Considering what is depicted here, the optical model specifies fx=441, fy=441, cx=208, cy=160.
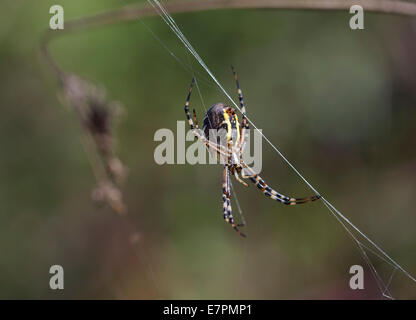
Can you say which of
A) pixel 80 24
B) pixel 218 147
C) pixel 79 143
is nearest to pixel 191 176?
pixel 79 143

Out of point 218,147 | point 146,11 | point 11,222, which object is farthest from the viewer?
point 11,222

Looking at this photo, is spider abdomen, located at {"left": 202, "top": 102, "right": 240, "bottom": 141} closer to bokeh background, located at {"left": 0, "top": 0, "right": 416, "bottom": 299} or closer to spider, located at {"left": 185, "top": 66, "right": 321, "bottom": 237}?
spider, located at {"left": 185, "top": 66, "right": 321, "bottom": 237}

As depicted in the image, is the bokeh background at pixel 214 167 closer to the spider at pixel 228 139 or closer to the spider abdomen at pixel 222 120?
the spider at pixel 228 139

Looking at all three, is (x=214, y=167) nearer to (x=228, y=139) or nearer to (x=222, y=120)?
(x=228, y=139)

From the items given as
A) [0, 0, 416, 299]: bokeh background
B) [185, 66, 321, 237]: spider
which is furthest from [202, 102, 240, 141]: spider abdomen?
[0, 0, 416, 299]: bokeh background

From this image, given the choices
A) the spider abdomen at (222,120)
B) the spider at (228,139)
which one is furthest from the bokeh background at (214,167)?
the spider abdomen at (222,120)

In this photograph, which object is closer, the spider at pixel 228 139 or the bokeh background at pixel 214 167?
the spider at pixel 228 139

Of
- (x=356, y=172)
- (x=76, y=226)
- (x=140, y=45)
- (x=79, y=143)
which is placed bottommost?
(x=76, y=226)

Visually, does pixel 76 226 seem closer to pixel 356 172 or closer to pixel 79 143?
pixel 79 143

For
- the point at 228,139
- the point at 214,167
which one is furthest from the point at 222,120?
the point at 214,167
